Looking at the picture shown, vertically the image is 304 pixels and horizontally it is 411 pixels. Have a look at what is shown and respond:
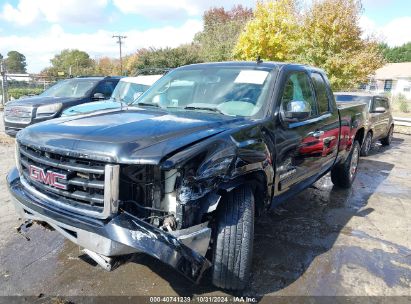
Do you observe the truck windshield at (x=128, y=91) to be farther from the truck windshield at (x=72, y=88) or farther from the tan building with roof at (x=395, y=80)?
the tan building with roof at (x=395, y=80)

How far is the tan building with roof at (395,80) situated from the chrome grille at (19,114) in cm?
4172

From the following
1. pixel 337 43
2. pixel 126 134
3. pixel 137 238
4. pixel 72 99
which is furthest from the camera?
pixel 337 43

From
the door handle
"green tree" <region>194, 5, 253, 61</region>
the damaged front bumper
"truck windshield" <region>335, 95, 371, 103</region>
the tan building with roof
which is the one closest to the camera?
the damaged front bumper

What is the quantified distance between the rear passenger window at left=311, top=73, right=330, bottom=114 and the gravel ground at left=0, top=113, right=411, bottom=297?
1397 millimetres

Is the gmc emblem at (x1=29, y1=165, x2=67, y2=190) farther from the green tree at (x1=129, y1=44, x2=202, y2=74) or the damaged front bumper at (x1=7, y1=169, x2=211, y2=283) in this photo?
the green tree at (x1=129, y1=44, x2=202, y2=74)

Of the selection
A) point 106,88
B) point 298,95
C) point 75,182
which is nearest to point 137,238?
point 75,182

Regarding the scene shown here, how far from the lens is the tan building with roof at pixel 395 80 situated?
4456cm

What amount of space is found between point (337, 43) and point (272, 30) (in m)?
3.56

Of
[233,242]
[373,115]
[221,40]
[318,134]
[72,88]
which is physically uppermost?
[221,40]

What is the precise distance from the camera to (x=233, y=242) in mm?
2680

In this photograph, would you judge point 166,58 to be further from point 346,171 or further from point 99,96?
point 346,171

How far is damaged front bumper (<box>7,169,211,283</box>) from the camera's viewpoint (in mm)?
2260

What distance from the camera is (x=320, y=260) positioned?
358 cm

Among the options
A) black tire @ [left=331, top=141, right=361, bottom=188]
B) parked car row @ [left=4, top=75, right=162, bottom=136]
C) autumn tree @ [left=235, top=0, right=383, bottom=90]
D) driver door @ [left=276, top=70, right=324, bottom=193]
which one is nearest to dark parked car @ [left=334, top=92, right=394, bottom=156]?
black tire @ [left=331, top=141, right=361, bottom=188]
